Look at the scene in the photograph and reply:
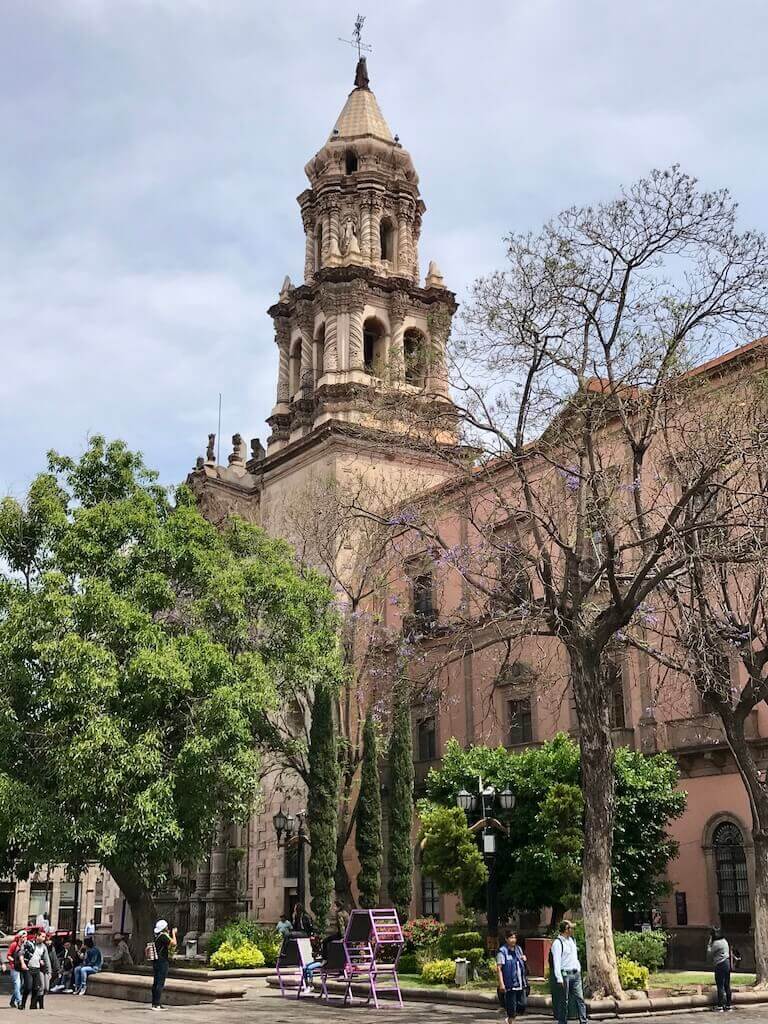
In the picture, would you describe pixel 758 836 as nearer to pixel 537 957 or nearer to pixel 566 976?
pixel 537 957

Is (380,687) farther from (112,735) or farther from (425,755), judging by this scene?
(112,735)

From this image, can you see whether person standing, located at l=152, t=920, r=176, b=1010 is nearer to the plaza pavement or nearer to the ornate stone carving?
the plaza pavement

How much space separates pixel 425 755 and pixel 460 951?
15.1 metres

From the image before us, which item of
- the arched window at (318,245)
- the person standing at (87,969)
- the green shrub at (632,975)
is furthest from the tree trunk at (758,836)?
the arched window at (318,245)

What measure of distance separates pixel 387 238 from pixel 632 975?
35.1m

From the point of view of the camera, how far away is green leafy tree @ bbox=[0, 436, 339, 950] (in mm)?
22734

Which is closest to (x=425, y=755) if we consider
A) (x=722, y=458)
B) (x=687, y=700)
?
(x=687, y=700)

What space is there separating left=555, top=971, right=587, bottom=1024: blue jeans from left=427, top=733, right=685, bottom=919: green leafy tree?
9581mm

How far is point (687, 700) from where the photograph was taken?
28.1 m

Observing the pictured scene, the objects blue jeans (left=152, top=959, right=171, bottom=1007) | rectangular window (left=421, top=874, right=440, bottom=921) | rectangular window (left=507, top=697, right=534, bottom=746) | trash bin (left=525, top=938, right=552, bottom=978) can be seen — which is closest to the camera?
blue jeans (left=152, top=959, right=171, bottom=1007)

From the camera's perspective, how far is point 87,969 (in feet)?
76.7

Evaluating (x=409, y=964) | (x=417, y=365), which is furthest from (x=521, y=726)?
(x=417, y=365)

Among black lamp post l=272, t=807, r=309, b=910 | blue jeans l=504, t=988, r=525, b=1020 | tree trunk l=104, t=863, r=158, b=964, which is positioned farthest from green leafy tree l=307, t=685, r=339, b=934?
blue jeans l=504, t=988, r=525, b=1020

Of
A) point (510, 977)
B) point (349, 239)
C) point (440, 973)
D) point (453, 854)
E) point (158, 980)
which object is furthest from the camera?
point (349, 239)
